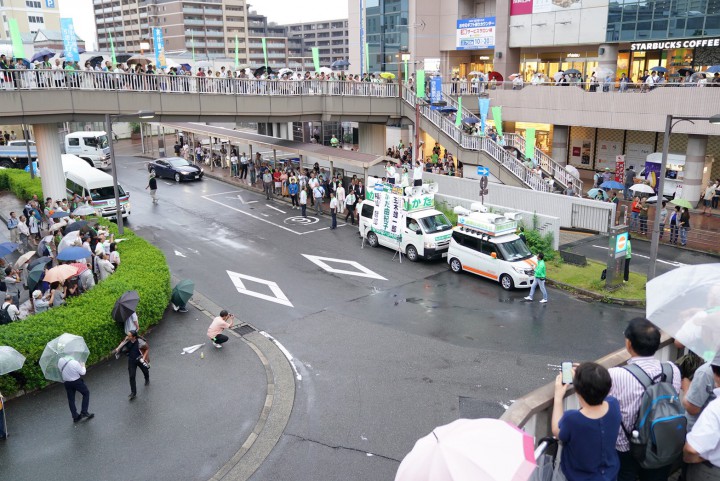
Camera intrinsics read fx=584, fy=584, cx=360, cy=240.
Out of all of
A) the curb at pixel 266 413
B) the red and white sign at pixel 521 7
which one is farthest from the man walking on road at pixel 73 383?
the red and white sign at pixel 521 7

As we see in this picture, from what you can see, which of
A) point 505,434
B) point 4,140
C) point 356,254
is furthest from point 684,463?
point 4,140

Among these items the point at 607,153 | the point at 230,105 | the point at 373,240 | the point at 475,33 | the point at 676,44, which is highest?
the point at 475,33

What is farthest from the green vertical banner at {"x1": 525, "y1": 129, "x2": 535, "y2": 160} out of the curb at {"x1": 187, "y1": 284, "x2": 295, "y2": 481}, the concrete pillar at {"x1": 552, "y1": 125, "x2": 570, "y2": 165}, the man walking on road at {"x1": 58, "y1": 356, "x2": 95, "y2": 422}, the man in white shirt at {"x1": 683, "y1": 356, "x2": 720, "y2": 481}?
the man in white shirt at {"x1": 683, "y1": 356, "x2": 720, "y2": 481}

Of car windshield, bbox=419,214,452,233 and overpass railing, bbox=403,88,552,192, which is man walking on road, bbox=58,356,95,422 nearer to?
car windshield, bbox=419,214,452,233

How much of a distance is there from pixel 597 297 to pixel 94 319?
45.6 ft

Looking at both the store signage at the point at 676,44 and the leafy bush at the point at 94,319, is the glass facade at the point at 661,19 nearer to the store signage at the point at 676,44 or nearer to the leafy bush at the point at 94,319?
the store signage at the point at 676,44

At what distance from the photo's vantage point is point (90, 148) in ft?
139

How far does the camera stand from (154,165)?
38.5 metres

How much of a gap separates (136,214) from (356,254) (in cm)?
1300

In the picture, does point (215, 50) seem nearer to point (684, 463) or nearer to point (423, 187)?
point (423, 187)

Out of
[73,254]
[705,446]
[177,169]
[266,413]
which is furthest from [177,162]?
[705,446]

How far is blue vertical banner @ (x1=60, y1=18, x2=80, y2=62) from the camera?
2598 centimetres

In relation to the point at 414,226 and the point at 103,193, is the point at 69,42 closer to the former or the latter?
the point at 103,193

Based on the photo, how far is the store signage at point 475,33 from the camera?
139ft
